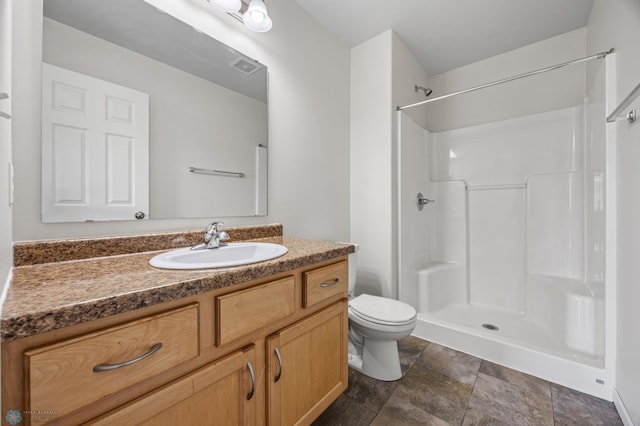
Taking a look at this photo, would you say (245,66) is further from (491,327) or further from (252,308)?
(491,327)

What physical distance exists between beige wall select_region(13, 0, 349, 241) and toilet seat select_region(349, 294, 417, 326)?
1.92 feet

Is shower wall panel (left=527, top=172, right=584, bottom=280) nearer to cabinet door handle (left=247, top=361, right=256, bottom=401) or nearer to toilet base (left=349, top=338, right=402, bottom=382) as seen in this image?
toilet base (left=349, top=338, right=402, bottom=382)

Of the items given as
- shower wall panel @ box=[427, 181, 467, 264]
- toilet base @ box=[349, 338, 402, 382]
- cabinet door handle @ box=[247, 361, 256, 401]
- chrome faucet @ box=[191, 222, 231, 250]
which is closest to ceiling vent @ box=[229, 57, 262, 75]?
chrome faucet @ box=[191, 222, 231, 250]

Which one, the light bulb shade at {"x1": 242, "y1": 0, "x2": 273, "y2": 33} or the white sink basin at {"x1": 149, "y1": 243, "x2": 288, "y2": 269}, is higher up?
the light bulb shade at {"x1": 242, "y1": 0, "x2": 273, "y2": 33}

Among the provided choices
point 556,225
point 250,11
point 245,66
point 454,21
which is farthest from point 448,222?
point 250,11

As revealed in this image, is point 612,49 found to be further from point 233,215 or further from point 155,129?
point 155,129

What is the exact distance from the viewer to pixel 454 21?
6.25 feet

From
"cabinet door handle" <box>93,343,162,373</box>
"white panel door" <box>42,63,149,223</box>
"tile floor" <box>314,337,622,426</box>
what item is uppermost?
"white panel door" <box>42,63,149,223</box>

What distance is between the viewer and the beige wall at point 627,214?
1.10 m

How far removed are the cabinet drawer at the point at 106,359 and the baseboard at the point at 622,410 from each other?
1.89 metres

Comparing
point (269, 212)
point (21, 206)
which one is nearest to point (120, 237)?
point (21, 206)

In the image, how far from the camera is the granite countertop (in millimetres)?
460

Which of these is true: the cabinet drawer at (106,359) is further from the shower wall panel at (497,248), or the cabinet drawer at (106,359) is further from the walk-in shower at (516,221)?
Answer: the shower wall panel at (497,248)

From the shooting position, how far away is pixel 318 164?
1.93 meters
